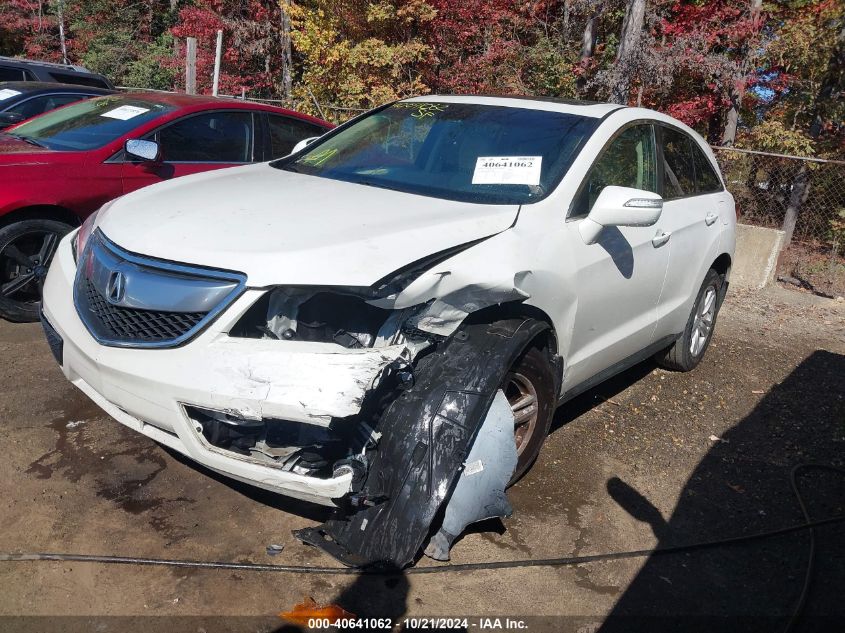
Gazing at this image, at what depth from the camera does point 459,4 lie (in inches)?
587

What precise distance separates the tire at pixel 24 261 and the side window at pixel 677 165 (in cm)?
393

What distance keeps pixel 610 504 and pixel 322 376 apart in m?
1.84

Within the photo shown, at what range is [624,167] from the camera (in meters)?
4.09

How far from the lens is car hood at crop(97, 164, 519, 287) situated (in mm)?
2730

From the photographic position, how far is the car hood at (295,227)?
8.96 feet

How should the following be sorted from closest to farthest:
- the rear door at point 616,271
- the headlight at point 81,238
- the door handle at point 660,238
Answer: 1. the headlight at point 81,238
2. the rear door at point 616,271
3. the door handle at point 660,238

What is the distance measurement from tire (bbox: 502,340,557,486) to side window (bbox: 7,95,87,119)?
652cm

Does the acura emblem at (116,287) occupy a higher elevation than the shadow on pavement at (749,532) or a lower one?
higher

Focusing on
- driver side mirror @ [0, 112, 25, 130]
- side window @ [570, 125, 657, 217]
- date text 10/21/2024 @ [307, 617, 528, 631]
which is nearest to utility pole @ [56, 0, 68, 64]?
driver side mirror @ [0, 112, 25, 130]

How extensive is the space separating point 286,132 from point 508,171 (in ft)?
10.9

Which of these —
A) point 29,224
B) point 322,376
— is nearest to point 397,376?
point 322,376

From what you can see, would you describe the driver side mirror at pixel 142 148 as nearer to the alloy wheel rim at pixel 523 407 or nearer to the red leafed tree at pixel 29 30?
the alloy wheel rim at pixel 523 407

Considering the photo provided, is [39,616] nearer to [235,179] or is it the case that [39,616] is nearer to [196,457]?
[196,457]

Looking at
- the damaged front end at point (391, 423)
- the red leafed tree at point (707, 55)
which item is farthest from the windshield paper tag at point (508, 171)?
the red leafed tree at point (707, 55)
